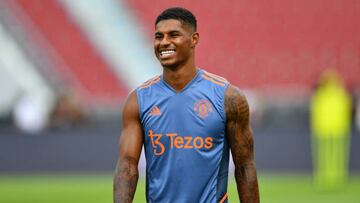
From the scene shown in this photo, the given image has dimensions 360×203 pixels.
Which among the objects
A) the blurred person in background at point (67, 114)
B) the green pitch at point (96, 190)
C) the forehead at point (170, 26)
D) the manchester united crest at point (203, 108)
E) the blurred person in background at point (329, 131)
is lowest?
the manchester united crest at point (203, 108)

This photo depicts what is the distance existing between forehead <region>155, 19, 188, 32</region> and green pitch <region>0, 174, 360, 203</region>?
7980 millimetres

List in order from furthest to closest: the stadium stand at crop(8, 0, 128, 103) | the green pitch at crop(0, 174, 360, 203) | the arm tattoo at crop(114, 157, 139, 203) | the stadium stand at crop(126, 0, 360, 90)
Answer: the stadium stand at crop(8, 0, 128, 103), the stadium stand at crop(126, 0, 360, 90), the green pitch at crop(0, 174, 360, 203), the arm tattoo at crop(114, 157, 139, 203)

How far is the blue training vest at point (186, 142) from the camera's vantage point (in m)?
5.52

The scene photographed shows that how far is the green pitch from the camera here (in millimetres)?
13969

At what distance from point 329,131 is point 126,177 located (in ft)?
36.7

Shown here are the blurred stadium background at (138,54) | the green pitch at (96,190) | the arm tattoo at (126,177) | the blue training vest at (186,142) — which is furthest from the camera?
the blurred stadium background at (138,54)

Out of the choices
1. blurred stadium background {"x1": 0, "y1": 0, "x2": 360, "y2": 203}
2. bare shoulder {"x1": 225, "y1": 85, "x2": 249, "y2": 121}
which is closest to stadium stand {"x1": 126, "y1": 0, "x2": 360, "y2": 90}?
blurred stadium background {"x1": 0, "y1": 0, "x2": 360, "y2": 203}

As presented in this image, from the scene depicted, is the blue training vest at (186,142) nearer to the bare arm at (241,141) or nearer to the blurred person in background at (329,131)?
the bare arm at (241,141)

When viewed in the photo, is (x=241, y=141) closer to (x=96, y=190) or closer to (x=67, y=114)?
(x=96, y=190)

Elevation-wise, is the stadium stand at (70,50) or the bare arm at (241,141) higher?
the stadium stand at (70,50)

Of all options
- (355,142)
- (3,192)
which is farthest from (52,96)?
(355,142)

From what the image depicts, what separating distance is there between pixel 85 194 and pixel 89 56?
7.13m

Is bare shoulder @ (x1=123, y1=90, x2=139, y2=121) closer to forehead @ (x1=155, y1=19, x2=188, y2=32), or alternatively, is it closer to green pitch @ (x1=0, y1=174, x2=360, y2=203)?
forehead @ (x1=155, y1=19, x2=188, y2=32)

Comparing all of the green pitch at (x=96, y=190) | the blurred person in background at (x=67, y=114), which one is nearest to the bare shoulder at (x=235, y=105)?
the green pitch at (x=96, y=190)
